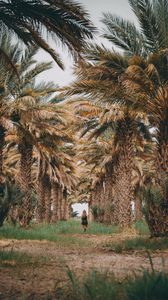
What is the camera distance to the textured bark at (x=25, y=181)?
20781mm

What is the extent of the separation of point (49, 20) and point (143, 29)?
5302 mm

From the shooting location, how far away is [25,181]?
21078 mm

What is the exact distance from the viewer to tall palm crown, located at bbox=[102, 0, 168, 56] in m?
14.0

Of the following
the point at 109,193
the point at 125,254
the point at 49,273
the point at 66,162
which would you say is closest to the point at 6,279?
the point at 49,273

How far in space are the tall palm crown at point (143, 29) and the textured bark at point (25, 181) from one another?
28.4 ft

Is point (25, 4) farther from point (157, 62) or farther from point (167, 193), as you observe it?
point (167, 193)

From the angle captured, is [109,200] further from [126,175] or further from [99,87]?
[99,87]

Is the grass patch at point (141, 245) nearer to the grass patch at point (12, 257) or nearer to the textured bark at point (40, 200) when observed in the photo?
the grass patch at point (12, 257)

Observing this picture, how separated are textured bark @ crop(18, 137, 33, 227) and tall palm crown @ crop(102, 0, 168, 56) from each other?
28.4ft

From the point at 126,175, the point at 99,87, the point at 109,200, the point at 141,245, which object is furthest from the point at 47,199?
the point at 141,245

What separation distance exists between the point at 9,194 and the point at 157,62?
7.53m

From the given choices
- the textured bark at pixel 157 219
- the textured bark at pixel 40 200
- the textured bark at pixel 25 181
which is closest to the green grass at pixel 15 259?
the textured bark at pixel 157 219

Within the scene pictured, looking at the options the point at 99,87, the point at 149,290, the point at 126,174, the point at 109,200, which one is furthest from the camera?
the point at 109,200

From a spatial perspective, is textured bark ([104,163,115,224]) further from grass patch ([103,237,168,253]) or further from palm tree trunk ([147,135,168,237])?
grass patch ([103,237,168,253])
